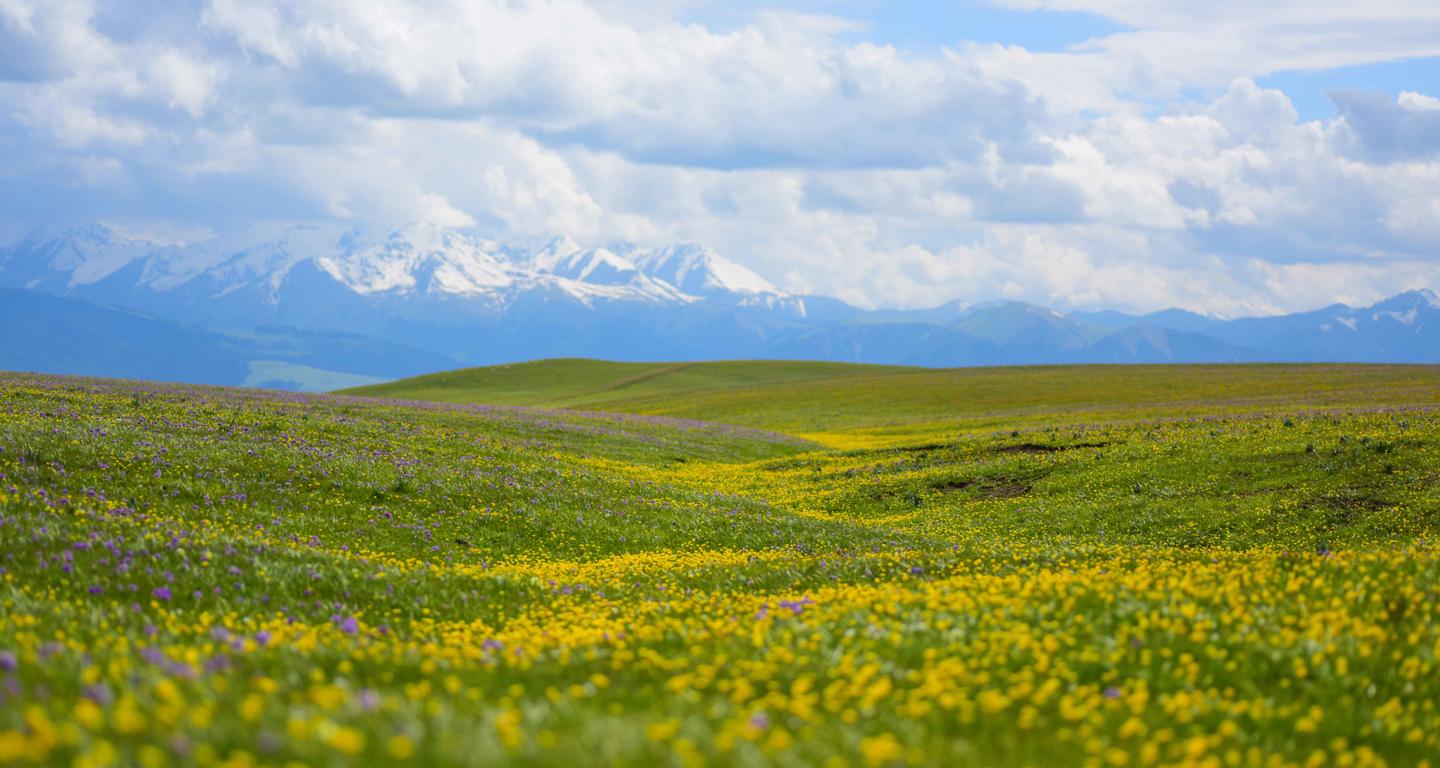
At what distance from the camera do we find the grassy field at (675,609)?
Answer: 6.48 metres

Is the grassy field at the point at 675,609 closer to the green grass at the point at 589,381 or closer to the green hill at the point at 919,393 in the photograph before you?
the green hill at the point at 919,393

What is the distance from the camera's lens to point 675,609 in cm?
1377

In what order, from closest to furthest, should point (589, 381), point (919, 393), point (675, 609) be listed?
point (675, 609) < point (919, 393) < point (589, 381)

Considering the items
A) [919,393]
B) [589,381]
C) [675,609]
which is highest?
[589,381]

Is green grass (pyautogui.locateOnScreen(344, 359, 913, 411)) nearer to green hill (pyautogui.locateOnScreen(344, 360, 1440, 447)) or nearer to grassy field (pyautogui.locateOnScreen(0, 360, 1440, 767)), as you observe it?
green hill (pyautogui.locateOnScreen(344, 360, 1440, 447))

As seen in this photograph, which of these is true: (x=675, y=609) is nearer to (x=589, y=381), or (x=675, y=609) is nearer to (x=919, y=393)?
(x=919, y=393)

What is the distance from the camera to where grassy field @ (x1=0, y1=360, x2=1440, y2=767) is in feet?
21.2

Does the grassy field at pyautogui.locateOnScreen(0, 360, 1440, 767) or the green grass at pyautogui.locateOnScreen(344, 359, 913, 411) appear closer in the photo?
the grassy field at pyautogui.locateOnScreen(0, 360, 1440, 767)

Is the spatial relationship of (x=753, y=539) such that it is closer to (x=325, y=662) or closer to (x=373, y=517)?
(x=373, y=517)

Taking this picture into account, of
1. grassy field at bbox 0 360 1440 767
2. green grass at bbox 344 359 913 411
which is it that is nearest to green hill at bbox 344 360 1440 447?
green grass at bbox 344 359 913 411

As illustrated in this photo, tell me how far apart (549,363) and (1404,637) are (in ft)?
608

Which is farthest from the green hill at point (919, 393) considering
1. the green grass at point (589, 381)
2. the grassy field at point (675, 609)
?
the grassy field at point (675, 609)

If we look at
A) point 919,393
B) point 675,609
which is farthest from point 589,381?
point 675,609

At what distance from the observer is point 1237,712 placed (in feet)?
25.8
